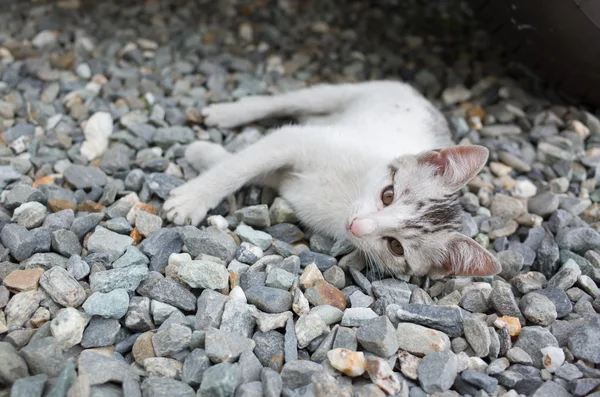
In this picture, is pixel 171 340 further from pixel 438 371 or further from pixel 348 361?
pixel 438 371

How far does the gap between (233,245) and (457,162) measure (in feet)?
3.66

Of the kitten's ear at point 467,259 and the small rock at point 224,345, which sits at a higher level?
the kitten's ear at point 467,259

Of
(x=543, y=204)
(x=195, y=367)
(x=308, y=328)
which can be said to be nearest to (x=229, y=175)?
(x=308, y=328)

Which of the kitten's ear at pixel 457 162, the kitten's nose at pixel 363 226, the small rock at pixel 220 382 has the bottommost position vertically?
the small rock at pixel 220 382

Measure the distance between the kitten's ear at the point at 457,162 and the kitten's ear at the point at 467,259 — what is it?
0.88ft

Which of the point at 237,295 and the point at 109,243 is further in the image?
the point at 109,243

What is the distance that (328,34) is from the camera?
4383mm

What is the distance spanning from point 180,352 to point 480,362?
45.3 inches

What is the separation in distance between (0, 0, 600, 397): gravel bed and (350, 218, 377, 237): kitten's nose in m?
0.21

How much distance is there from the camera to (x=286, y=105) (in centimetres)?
341

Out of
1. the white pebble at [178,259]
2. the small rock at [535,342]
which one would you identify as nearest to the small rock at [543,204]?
the small rock at [535,342]

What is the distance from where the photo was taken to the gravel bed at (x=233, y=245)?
1.87 metres

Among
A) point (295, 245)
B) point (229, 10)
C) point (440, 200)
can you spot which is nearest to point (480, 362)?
point (440, 200)

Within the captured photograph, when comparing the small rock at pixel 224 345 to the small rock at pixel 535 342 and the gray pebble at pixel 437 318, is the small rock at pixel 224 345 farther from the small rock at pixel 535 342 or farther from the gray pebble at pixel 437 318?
the small rock at pixel 535 342
